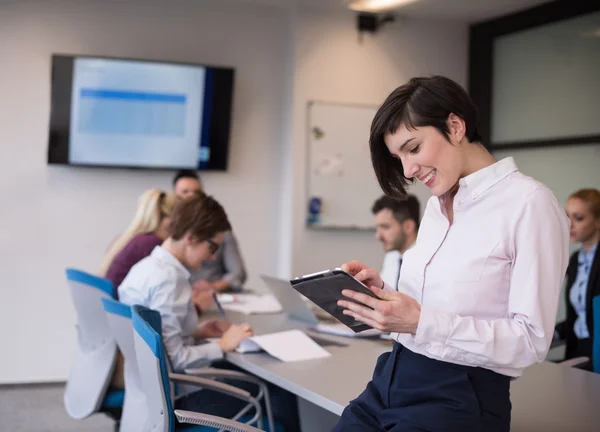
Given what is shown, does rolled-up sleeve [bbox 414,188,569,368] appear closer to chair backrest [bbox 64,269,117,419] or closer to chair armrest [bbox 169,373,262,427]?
chair armrest [bbox 169,373,262,427]

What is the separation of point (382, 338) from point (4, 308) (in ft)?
10.9

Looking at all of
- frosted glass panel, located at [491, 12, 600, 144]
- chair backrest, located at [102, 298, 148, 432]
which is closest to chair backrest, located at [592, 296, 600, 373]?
chair backrest, located at [102, 298, 148, 432]

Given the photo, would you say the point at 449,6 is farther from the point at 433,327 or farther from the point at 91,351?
the point at 433,327

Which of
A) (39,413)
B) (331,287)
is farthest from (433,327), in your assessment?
(39,413)

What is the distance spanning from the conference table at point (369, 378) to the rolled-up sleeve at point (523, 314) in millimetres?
620

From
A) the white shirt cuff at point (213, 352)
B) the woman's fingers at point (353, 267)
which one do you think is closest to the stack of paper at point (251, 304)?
the white shirt cuff at point (213, 352)

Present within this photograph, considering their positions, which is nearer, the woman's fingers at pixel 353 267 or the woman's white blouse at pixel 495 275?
the woman's white blouse at pixel 495 275

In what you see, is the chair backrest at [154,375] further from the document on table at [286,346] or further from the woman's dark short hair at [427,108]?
the woman's dark short hair at [427,108]

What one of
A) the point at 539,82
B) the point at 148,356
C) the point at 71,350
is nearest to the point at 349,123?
the point at 539,82

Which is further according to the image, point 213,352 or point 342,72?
point 342,72

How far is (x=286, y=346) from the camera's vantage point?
294 centimetres

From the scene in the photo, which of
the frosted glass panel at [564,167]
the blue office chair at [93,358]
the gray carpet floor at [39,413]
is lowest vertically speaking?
the gray carpet floor at [39,413]

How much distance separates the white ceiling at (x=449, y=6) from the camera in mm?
5719

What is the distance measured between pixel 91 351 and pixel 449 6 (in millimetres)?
4023
